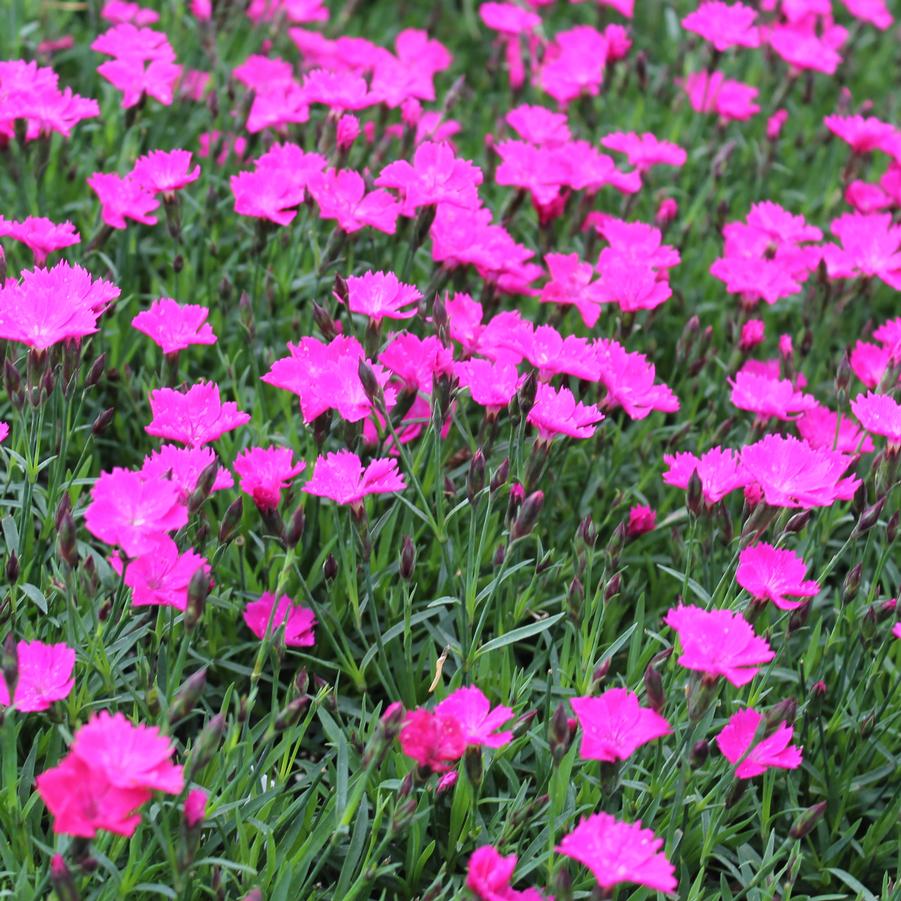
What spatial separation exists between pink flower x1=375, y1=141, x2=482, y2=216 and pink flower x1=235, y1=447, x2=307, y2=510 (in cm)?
71

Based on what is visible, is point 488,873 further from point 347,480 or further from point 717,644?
point 347,480

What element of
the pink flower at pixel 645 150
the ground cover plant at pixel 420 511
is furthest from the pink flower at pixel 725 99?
the pink flower at pixel 645 150

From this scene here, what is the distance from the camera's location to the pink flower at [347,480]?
1.94 m

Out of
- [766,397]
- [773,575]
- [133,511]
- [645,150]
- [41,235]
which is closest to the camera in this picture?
[133,511]

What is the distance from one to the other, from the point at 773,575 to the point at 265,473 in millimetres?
820

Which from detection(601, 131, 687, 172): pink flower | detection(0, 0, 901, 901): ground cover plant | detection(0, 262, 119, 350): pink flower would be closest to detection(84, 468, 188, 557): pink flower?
detection(0, 0, 901, 901): ground cover plant

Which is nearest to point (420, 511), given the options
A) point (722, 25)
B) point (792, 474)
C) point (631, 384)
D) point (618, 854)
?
point (631, 384)

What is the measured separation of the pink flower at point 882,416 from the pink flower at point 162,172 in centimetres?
138

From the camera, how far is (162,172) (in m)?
2.60

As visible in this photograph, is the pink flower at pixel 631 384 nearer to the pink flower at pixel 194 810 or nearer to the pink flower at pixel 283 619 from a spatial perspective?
the pink flower at pixel 283 619

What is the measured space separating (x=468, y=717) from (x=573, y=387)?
98 centimetres

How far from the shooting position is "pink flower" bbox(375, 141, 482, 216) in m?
2.50

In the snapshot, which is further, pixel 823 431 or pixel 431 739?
pixel 823 431

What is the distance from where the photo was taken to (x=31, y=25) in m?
3.42
